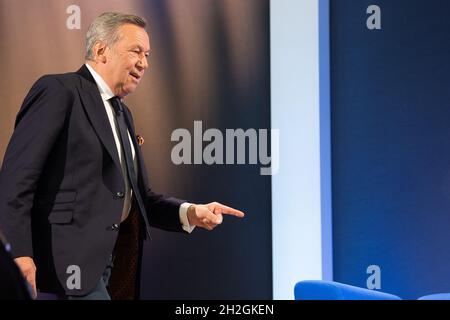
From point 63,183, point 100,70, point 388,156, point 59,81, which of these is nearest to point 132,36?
point 100,70

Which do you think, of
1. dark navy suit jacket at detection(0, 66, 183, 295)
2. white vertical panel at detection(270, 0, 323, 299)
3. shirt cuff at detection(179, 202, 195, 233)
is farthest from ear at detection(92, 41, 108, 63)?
white vertical panel at detection(270, 0, 323, 299)

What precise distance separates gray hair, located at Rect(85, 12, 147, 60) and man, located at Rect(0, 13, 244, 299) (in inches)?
8.3

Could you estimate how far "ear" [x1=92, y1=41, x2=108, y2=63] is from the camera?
312 cm

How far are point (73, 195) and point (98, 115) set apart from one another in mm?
337

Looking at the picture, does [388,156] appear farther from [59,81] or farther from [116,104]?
[59,81]

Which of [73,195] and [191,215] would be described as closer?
[73,195]

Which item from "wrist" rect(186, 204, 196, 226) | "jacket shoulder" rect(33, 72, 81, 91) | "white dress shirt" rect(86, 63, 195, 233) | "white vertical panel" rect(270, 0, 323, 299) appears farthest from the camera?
"white vertical panel" rect(270, 0, 323, 299)

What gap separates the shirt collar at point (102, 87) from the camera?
9.89ft

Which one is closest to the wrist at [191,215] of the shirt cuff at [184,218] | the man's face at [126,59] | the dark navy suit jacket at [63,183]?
the shirt cuff at [184,218]

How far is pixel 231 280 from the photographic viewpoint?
3.86m

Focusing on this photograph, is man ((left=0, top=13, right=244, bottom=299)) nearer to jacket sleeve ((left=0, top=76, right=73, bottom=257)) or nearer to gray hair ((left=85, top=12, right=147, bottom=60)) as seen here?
jacket sleeve ((left=0, top=76, right=73, bottom=257))

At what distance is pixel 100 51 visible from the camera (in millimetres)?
3133
